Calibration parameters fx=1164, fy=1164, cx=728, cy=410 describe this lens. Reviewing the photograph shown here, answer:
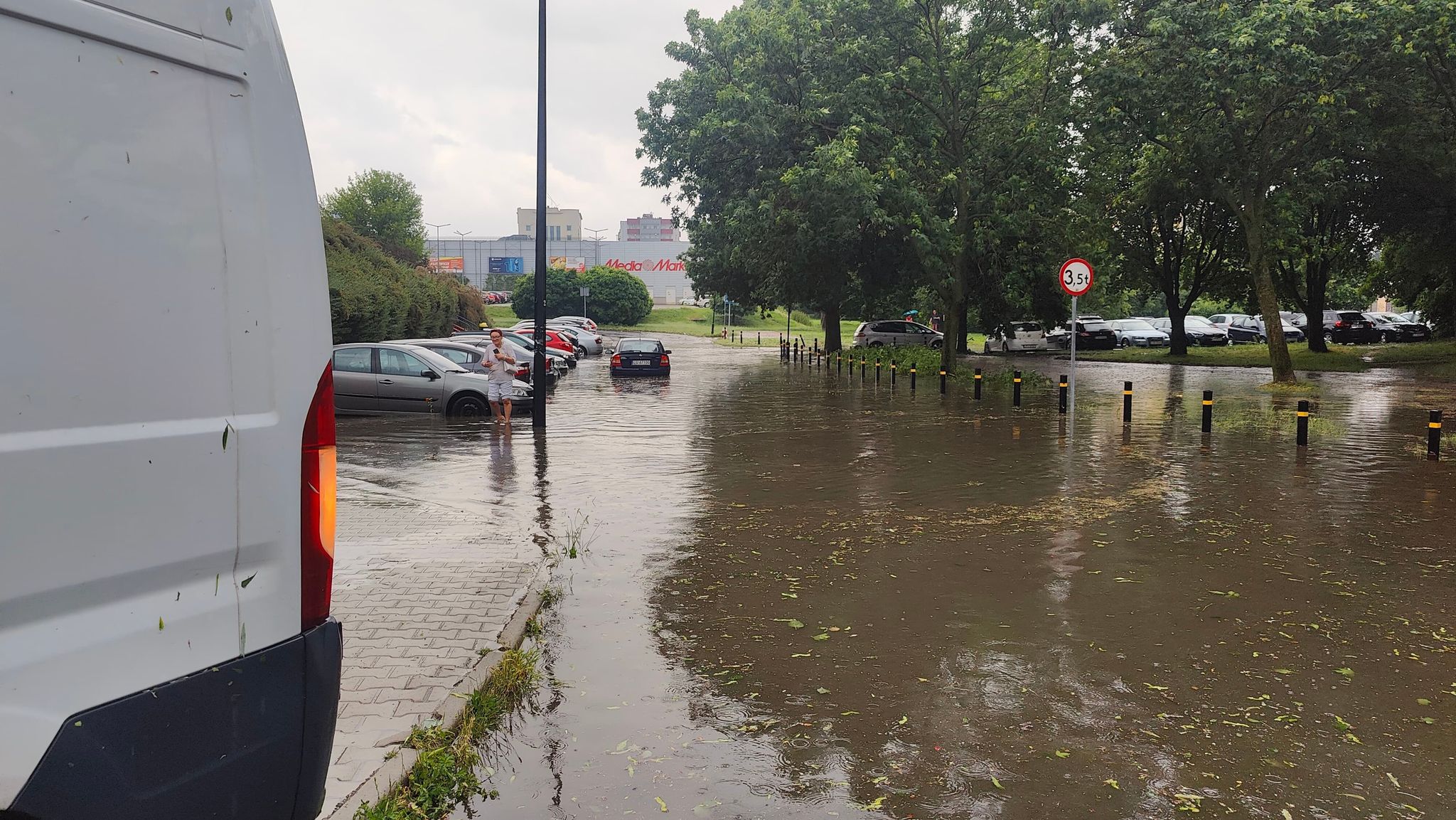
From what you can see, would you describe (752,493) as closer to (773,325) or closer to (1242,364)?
(1242,364)

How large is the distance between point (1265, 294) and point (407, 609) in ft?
86.9

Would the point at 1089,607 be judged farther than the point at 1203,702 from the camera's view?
Yes

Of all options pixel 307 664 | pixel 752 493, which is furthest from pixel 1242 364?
pixel 307 664

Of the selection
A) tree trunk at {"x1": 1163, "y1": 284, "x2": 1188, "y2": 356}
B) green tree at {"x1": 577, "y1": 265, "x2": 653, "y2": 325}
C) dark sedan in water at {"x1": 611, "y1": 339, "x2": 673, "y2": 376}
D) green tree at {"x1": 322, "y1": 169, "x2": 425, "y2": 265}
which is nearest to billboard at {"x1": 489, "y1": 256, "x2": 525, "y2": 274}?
green tree at {"x1": 577, "y1": 265, "x2": 653, "y2": 325}

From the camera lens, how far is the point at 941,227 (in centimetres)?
2988

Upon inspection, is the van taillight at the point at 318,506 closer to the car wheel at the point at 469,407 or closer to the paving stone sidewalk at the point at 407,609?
the paving stone sidewalk at the point at 407,609

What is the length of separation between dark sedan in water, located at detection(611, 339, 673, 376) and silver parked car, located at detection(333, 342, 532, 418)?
14.8m

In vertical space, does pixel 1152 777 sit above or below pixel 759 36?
below

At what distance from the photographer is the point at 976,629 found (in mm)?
7148

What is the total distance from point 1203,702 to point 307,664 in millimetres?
4567

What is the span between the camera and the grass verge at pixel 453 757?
14.7 feet

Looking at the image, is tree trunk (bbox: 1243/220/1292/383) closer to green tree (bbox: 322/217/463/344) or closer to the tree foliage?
the tree foliage

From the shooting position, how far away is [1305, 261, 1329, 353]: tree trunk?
43844 mm

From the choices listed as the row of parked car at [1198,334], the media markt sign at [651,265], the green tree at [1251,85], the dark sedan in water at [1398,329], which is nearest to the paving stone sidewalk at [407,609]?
the green tree at [1251,85]
